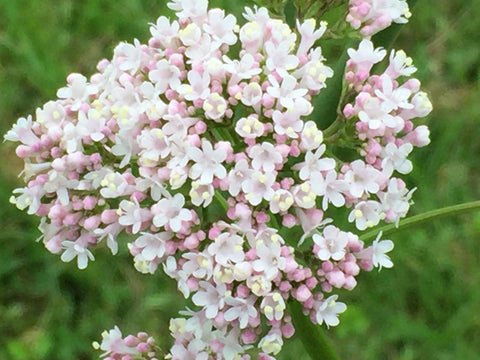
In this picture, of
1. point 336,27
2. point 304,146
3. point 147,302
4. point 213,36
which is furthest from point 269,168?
point 147,302

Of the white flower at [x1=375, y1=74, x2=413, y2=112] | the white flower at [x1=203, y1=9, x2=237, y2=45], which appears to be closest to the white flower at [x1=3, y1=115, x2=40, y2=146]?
the white flower at [x1=203, y1=9, x2=237, y2=45]

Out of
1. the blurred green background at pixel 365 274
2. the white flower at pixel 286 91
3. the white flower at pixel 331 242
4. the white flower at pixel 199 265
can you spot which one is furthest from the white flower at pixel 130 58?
the blurred green background at pixel 365 274

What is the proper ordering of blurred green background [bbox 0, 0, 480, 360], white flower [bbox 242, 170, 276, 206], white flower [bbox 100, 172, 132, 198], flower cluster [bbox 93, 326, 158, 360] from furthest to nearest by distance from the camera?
blurred green background [bbox 0, 0, 480, 360] → flower cluster [bbox 93, 326, 158, 360] → white flower [bbox 100, 172, 132, 198] → white flower [bbox 242, 170, 276, 206]

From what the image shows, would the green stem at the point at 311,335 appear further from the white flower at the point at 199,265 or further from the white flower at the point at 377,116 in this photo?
the white flower at the point at 377,116

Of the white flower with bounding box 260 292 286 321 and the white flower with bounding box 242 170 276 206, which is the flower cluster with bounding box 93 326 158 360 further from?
the white flower with bounding box 242 170 276 206

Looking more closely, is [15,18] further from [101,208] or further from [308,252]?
[308,252]
